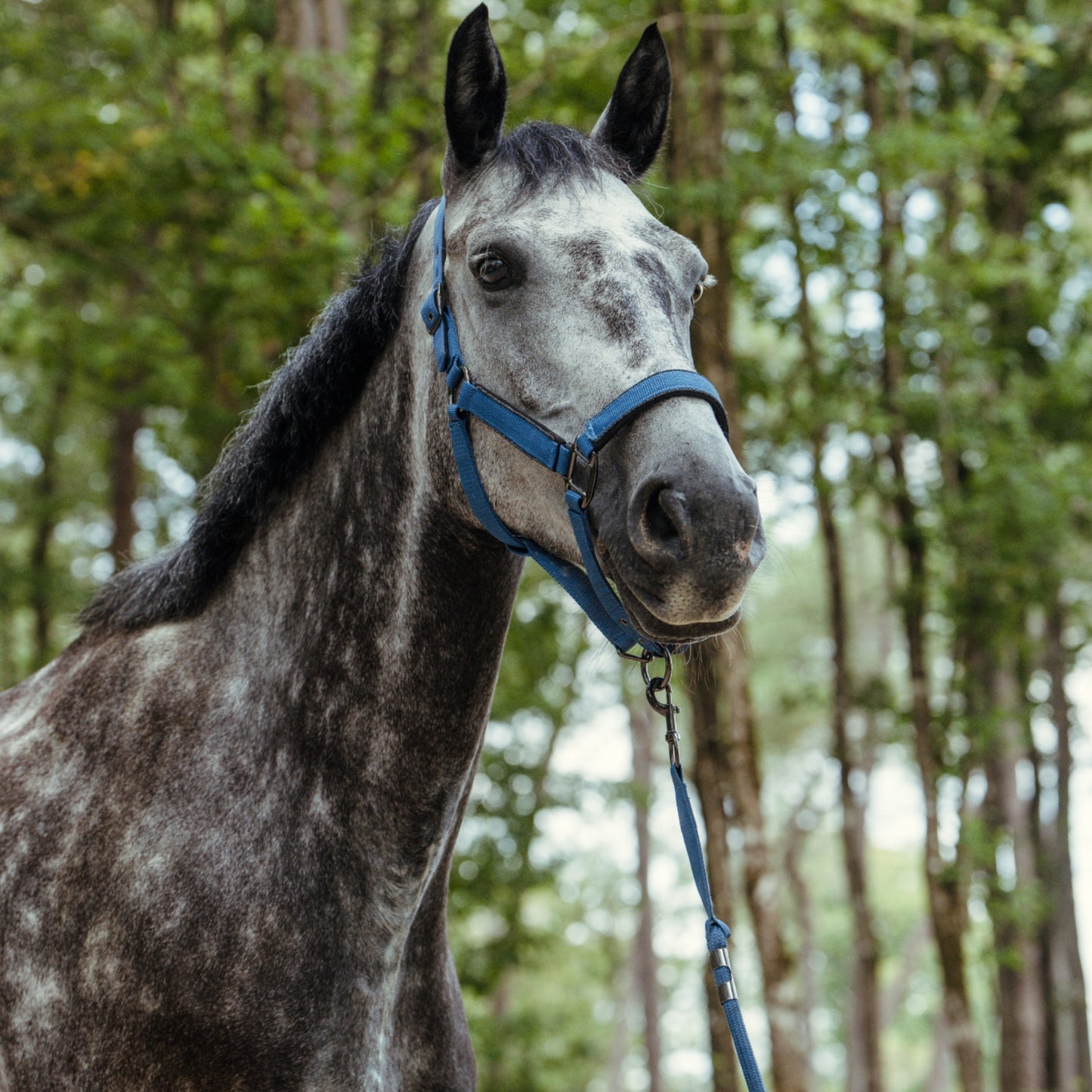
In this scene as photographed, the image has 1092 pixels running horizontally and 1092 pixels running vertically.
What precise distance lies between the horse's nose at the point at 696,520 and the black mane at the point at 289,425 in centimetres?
109

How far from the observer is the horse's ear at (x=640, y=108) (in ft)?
9.64

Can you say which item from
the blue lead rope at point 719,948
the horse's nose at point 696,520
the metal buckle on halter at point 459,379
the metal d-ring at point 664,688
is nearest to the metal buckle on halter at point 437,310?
the metal buckle on halter at point 459,379

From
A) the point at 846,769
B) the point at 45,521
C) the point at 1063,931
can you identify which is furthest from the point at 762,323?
the point at 45,521

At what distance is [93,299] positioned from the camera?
575 inches

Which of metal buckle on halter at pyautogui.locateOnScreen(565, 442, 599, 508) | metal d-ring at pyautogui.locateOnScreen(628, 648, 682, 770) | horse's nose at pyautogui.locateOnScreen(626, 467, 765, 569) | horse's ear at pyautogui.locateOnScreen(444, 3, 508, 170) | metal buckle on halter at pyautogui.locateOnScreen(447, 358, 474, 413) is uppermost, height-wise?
horse's ear at pyautogui.locateOnScreen(444, 3, 508, 170)

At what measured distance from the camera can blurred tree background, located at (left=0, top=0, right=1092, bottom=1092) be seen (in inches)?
344

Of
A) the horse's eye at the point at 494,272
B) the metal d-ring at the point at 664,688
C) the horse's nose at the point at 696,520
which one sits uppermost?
the horse's eye at the point at 494,272

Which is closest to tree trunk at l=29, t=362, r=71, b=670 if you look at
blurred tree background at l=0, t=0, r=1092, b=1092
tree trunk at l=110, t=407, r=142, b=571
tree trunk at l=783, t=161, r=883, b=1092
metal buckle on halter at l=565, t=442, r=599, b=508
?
blurred tree background at l=0, t=0, r=1092, b=1092

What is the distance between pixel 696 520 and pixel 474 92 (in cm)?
136

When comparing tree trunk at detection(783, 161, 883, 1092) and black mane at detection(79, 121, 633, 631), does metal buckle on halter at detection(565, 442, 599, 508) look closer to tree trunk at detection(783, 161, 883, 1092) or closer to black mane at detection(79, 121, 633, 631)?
black mane at detection(79, 121, 633, 631)

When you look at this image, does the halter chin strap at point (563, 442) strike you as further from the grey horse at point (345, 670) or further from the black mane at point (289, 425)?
the black mane at point (289, 425)

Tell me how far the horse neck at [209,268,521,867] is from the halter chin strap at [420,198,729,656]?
3.6 inches

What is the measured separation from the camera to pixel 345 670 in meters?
2.59

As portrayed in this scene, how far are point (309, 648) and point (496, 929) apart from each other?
522 inches
